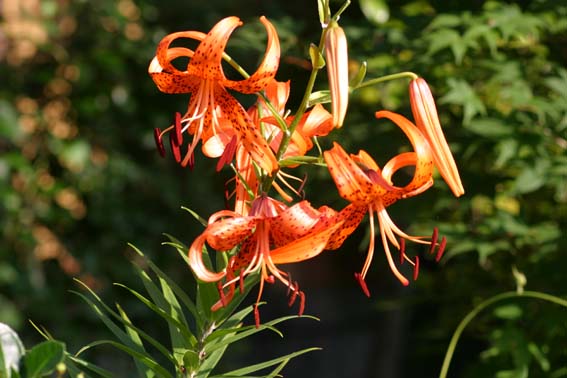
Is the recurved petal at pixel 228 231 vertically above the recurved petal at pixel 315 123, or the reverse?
the recurved petal at pixel 315 123

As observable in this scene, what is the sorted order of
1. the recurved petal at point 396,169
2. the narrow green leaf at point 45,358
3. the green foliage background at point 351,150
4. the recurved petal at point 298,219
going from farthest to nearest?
the green foliage background at point 351,150 → the recurved petal at point 396,169 → the recurved petal at point 298,219 → the narrow green leaf at point 45,358

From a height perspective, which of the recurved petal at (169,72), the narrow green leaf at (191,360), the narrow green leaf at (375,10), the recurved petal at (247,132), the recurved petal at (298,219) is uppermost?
the recurved petal at (169,72)

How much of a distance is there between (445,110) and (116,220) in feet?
3.72

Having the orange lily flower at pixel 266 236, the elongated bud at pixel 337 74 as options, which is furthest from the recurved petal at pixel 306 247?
the elongated bud at pixel 337 74

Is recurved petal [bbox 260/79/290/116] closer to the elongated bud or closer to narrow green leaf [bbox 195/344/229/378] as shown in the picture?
the elongated bud

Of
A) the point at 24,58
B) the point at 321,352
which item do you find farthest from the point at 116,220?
the point at 321,352

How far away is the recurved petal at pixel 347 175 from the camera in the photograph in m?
0.91

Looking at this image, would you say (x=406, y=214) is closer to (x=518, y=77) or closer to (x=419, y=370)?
(x=518, y=77)

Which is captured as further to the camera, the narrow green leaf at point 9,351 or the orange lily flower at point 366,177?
the orange lily flower at point 366,177

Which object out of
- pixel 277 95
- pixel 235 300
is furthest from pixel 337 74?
pixel 235 300

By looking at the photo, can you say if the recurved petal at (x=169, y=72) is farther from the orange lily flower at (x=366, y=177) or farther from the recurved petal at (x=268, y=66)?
the orange lily flower at (x=366, y=177)

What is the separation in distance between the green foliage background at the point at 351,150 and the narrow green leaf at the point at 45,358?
0.93 m

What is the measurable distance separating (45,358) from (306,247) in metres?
0.26

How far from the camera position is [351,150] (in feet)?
6.92
